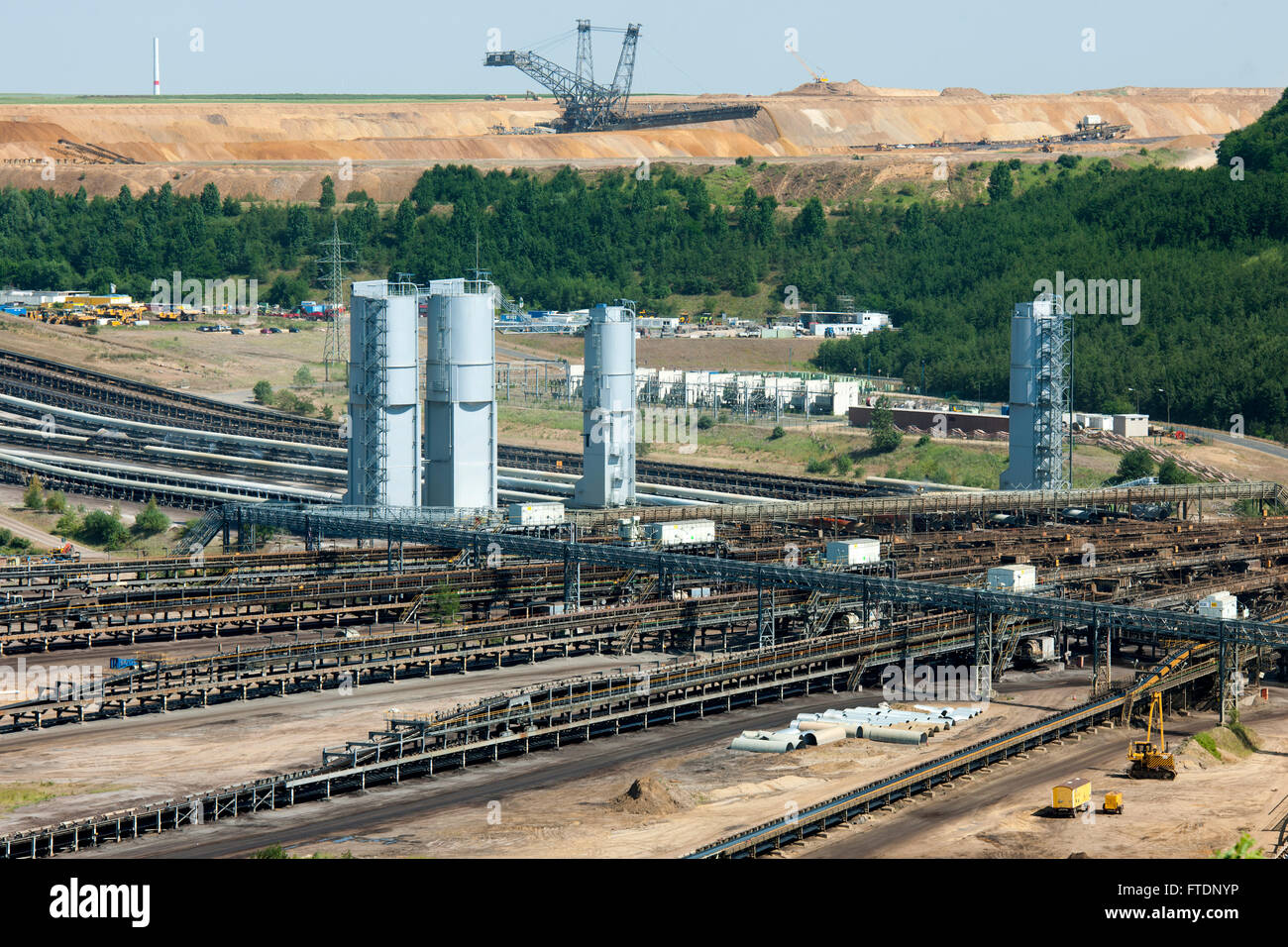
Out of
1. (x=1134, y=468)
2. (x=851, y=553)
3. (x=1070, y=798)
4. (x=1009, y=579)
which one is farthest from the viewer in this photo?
(x=1134, y=468)

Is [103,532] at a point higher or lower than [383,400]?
lower

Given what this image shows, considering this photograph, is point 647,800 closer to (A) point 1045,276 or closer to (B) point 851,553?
(B) point 851,553

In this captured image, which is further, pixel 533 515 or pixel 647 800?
pixel 533 515

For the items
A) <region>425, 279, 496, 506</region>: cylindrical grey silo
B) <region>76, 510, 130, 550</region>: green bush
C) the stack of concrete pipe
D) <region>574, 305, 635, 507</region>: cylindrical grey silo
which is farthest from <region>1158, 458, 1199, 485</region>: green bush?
<region>76, 510, 130, 550</region>: green bush

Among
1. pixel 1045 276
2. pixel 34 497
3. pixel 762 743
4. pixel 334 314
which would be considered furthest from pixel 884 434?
pixel 762 743

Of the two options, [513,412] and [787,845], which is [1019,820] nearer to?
[787,845]

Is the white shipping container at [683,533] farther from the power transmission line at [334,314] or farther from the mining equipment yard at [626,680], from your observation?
the power transmission line at [334,314]
